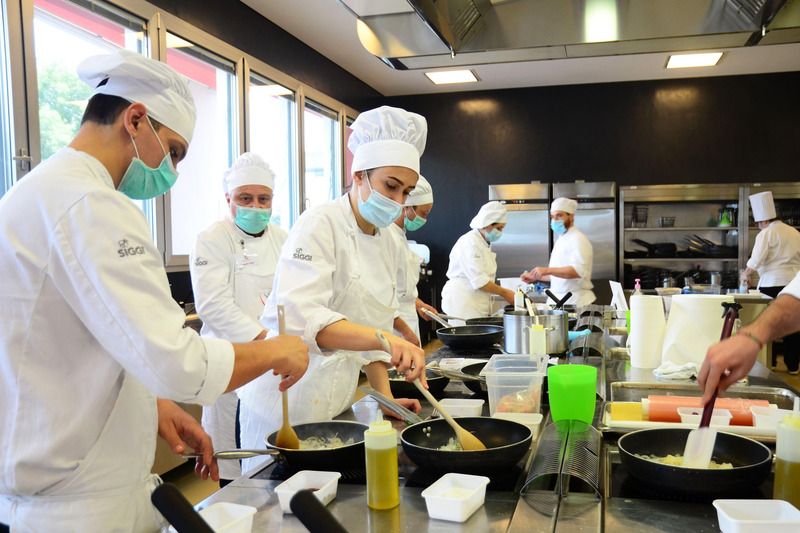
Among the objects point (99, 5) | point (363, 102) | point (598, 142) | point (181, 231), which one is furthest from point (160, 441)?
point (598, 142)

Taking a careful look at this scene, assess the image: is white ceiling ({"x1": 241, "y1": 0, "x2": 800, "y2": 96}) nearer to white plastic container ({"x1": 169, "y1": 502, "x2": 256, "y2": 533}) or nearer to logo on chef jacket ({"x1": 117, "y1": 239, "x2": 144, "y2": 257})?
logo on chef jacket ({"x1": 117, "y1": 239, "x2": 144, "y2": 257})

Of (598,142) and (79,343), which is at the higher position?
(598,142)

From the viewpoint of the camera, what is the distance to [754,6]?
2578mm

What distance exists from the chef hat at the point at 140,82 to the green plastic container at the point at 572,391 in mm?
1099

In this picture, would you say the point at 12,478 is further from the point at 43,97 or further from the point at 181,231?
the point at 181,231

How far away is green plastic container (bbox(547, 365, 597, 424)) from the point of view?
166 cm

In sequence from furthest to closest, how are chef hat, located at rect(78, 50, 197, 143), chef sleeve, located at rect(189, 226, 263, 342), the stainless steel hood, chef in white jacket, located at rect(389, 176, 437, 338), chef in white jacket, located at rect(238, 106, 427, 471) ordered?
1. chef in white jacket, located at rect(389, 176, 437, 338)
2. chef sleeve, located at rect(189, 226, 263, 342)
3. the stainless steel hood
4. chef in white jacket, located at rect(238, 106, 427, 471)
5. chef hat, located at rect(78, 50, 197, 143)

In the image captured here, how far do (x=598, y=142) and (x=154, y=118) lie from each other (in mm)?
7881

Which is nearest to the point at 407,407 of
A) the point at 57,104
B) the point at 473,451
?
the point at 473,451

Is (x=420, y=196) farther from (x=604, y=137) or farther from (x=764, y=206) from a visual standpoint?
(x=604, y=137)

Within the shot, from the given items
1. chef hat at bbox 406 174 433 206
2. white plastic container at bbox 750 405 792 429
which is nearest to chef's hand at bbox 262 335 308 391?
white plastic container at bbox 750 405 792 429

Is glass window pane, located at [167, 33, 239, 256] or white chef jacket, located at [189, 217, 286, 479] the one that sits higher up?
glass window pane, located at [167, 33, 239, 256]

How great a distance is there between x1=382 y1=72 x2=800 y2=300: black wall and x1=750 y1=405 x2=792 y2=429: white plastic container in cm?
723

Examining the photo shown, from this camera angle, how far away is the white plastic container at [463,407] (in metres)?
1.88
